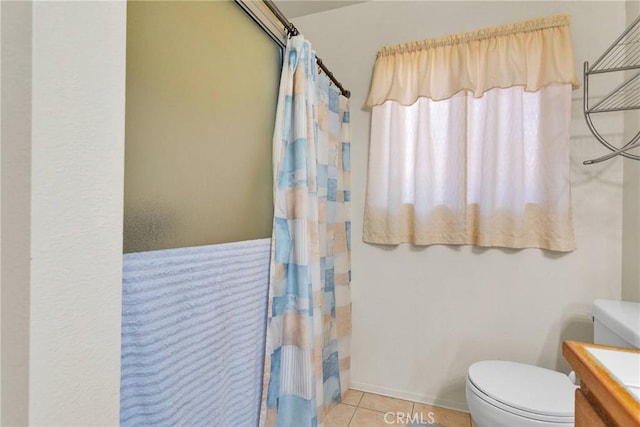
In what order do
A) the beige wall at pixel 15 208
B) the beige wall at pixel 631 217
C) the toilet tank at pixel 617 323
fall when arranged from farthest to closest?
the beige wall at pixel 631 217
the toilet tank at pixel 617 323
the beige wall at pixel 15 208

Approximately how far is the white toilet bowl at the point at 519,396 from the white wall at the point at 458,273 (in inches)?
15.1

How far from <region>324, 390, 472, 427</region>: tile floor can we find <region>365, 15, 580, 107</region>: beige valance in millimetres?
1727

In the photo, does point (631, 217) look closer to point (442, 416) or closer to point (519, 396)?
point (519, 396)

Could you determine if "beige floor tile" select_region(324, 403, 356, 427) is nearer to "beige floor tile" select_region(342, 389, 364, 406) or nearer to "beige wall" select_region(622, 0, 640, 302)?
"beige floor tile" select_region(342, 389, 364, 406)

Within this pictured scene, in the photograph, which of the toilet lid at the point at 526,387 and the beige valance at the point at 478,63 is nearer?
the toilet lid at the point at 526,387

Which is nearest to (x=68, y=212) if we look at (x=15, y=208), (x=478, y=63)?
(x=15, y=208)

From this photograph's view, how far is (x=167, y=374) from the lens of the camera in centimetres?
77

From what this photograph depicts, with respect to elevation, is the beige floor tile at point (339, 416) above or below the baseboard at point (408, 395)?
below

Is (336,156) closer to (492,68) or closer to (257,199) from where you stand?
(257,199)

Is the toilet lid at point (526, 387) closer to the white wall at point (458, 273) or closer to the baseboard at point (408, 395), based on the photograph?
the white wall at point (458, 273)

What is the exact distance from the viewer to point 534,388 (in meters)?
1.22

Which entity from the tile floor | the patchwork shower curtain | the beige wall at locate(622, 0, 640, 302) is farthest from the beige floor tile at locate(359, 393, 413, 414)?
the beige wall at locate(622, 0, 640, 302)

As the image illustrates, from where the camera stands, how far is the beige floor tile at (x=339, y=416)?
5.49 ft

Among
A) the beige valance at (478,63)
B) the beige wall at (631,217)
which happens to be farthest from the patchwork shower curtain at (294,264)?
the beige wall at (631,217)
